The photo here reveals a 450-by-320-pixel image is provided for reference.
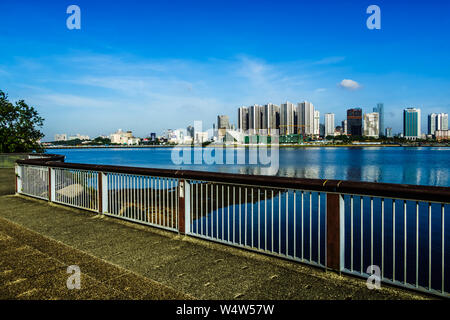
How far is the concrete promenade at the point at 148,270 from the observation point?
357 centimetres

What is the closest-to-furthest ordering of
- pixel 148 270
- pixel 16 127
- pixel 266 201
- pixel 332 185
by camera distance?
pixel 332 185 → pixel 148 270 → pixel 266 201 → pixel 16 127

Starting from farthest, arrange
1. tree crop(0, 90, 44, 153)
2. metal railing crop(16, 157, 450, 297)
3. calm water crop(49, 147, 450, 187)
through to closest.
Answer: calm water crop(49, 147, 450, 187), tree crop(0, 90, 44, 153), metal railing crop(16, 157, 450, 297)

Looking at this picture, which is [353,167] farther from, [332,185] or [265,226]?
[332,185]

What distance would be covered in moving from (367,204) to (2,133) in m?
30.1

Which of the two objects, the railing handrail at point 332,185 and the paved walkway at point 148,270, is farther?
the paved walkway at point 148,270

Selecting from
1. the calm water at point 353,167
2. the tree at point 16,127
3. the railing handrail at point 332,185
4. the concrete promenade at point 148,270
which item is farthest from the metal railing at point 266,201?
the calm water at point 353,167

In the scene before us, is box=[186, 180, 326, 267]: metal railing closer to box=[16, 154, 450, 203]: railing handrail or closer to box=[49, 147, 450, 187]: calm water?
box=[16, 154, 450, 203]: railing handrail

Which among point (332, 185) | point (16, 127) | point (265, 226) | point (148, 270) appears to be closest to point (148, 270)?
point (148, 270)

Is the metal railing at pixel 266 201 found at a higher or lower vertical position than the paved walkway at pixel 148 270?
higher

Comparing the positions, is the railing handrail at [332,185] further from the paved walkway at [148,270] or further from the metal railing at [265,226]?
the paved walkway at [148,270]

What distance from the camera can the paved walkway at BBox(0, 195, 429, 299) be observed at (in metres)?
3.58

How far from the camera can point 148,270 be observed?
4254 millimetres

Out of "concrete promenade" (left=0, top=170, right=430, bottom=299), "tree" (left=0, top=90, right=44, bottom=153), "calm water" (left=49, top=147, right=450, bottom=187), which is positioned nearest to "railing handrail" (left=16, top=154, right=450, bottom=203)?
"concrete promenade" (left=0, top=170, right=430, bottom=299)
